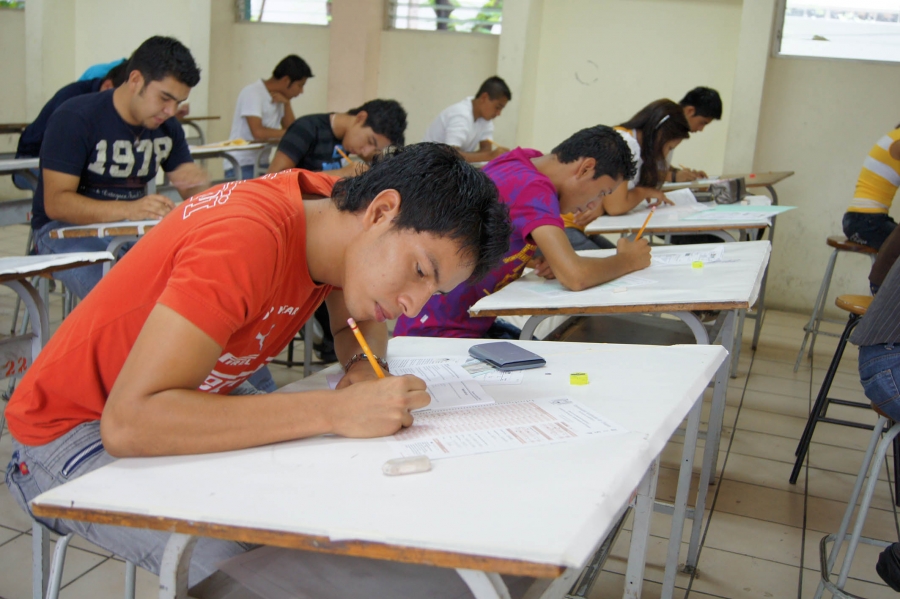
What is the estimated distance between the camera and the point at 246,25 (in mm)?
6926

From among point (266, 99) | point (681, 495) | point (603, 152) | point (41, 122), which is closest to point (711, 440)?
point (681, 495)

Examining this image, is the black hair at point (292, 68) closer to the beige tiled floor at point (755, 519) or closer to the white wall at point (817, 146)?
the beige tiled floor at point (755, 519)

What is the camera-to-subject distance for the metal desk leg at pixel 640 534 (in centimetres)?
121

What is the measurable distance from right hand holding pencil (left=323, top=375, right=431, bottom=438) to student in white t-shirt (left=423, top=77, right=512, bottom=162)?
4.17m

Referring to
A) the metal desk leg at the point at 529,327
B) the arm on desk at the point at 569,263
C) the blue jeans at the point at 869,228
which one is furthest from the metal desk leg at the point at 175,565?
the blue jeans at the point at 869,228

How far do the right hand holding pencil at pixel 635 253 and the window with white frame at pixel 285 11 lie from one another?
200 inches

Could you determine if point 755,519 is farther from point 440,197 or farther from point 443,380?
point 440,197

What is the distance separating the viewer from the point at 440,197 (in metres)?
1.12

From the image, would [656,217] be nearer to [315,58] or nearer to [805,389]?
[805,389]

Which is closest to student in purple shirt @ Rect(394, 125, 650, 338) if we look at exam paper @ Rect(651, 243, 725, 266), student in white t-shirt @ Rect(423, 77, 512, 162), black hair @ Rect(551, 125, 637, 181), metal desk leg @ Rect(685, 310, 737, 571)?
black hair @ Rect(551, 125, 637, 181)

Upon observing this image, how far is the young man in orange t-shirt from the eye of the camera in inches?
37.8

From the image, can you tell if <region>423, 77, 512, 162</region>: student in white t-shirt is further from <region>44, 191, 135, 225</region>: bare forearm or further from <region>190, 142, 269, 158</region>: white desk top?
<region>44, 191, 135, 225</region>: bare forearm

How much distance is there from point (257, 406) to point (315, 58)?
623 centimetres

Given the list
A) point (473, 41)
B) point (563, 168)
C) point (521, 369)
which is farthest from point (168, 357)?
point (473, 41)
